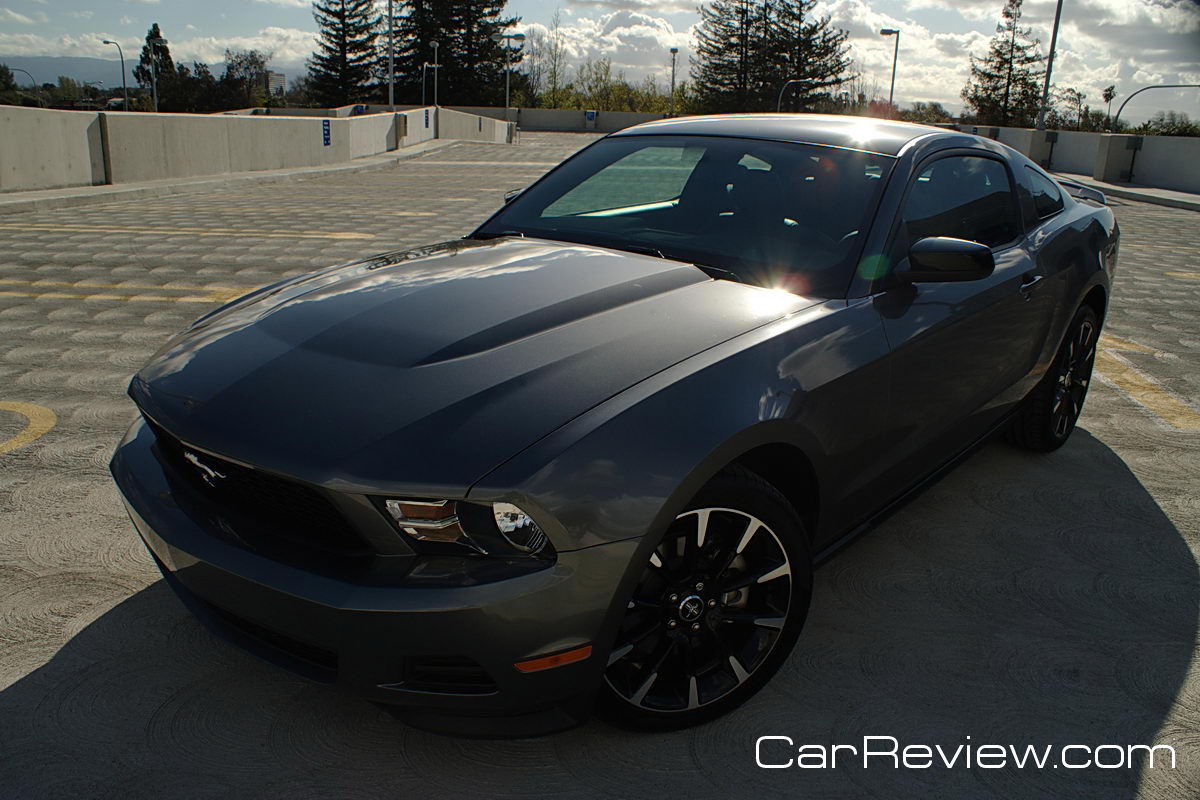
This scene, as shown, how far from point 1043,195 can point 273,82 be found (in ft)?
418

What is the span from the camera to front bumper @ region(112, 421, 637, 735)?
6.41ft

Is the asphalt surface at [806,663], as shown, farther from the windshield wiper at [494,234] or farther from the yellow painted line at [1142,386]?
the windshield wiper at [494,234]

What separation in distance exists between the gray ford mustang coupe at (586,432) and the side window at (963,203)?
3cm

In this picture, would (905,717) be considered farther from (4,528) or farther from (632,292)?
(4,528)

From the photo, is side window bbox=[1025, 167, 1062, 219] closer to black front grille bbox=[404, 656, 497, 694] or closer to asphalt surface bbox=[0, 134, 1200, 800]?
asphalt surface bbox=[0, 134, 1200, 800]

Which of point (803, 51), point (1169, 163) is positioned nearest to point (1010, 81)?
point (803, 51)

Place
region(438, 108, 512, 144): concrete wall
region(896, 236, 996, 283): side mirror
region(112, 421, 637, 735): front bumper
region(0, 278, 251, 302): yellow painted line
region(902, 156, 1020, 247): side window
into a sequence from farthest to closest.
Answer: region(438, 108, 512, 144): concrete wall, region(0, 278, 251, 302): yellow painted line, region(902, 156, 1020, 247): side window, region(896, 236, 996, 283): side mirror, region(112, 421, 637, 735): front bumper

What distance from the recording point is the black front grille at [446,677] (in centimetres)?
203

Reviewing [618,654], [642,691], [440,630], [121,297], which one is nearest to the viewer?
[440,630]

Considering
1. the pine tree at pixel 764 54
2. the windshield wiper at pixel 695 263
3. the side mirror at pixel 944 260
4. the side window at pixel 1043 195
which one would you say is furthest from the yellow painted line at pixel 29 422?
the pine tree at pixel 764 54

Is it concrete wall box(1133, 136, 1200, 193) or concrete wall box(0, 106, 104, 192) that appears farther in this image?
concrete wall box(1133, 136, 1200, 193)

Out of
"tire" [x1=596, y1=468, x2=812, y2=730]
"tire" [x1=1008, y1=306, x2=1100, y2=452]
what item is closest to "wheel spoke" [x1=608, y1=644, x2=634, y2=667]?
"tire" [x1=596, y1=468, x2=812, y2=730]

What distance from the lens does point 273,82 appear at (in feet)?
388

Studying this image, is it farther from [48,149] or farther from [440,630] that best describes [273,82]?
[440,630]
